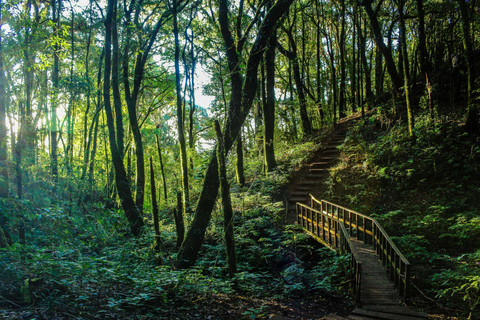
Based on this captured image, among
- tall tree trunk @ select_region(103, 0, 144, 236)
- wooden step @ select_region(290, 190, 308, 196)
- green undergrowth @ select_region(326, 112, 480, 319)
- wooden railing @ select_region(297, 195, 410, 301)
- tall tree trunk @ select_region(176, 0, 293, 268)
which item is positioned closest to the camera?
wooden railing @ select_region(297, 195, 410, 301)

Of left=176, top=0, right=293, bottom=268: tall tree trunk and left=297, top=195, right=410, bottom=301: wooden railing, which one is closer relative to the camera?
left=297, top=195, right=410, bottom=301: wooden railing

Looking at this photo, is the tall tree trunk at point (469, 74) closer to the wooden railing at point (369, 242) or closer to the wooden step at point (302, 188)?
the wooden railing at point (369, 242)

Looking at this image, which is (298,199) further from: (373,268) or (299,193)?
(373,268)

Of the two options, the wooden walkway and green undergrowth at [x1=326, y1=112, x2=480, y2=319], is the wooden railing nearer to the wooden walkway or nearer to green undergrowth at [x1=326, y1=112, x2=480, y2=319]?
the wooden walkway

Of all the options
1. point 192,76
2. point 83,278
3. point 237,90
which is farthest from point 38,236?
point 192,76

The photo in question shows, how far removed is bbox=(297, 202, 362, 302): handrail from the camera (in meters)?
6.31

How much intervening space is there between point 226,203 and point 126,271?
8.61ft

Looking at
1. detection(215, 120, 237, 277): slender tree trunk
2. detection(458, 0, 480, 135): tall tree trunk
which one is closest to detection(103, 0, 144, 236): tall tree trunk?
detection(215, 120, 237, 277): slender tree trunk

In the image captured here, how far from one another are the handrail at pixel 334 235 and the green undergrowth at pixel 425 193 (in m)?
1.31

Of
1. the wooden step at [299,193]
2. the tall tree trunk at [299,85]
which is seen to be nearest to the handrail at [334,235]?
the wooden step at [299,193]

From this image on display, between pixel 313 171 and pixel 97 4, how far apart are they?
520 inches

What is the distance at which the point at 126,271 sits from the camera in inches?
241

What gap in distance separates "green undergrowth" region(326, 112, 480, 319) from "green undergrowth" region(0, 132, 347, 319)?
2366mm

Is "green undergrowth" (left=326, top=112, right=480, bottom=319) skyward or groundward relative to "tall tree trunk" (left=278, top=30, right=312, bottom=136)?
groundward
